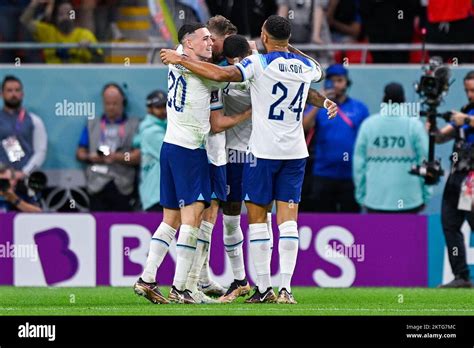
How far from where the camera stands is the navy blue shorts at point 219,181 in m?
13.9

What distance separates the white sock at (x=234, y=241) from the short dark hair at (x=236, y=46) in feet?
5.27

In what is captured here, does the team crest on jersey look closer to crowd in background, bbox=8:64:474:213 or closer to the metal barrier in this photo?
crowd in background, bbox=8:64:474:213

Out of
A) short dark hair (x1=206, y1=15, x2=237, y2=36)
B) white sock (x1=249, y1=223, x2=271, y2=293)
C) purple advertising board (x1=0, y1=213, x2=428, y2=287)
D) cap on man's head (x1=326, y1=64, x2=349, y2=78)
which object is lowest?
purple advertising board (x1=0, y1=213, x2=428, y2=287)

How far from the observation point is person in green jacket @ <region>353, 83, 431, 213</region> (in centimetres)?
1833

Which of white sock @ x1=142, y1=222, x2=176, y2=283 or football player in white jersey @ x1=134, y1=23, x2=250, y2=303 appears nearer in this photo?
football player in white jersey @ x1=134, y1=23, x2=250, y2=303

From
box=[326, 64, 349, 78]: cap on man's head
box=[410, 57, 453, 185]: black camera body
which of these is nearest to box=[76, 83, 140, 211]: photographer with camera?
box=[326, 64, 349, 78]: cap on man's head

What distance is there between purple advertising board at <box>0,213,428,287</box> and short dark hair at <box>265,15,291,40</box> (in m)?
4.68

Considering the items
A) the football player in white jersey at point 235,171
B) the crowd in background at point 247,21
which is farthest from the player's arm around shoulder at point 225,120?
the crowd in background at point 247,21

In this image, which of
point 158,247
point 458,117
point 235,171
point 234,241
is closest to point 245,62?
point 235,171

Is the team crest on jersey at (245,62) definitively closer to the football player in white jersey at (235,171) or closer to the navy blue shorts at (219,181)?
the football player in white jersey at (235,171)

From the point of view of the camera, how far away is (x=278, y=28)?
529 inches

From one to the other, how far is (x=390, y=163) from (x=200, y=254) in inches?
189

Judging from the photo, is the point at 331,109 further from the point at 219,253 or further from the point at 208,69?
the point at 219,253

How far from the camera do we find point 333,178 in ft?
61.3
